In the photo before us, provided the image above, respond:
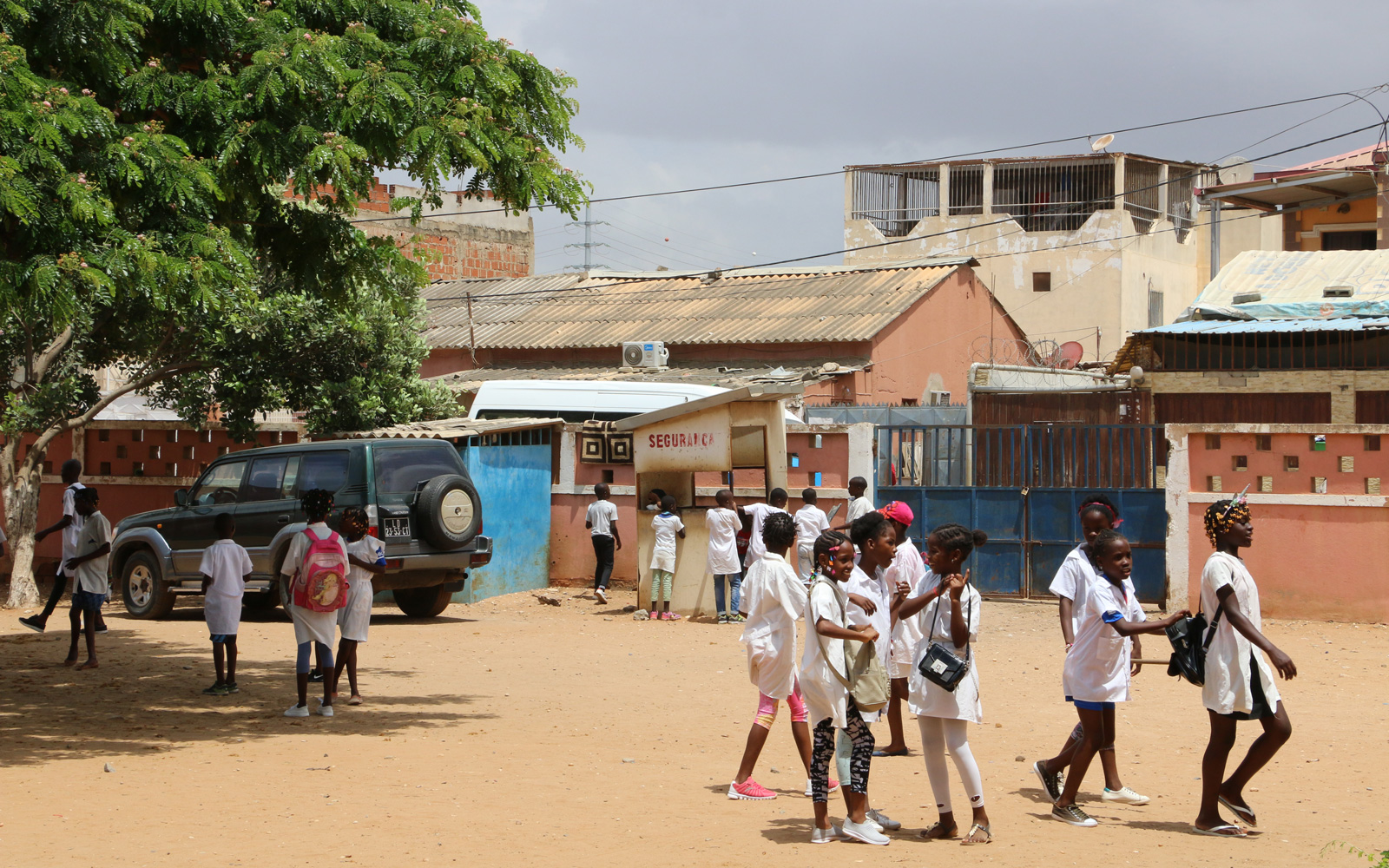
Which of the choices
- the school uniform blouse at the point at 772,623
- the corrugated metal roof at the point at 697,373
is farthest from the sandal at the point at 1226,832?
the corrugated metal roof at the point at 697,373

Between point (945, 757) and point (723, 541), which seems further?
point (723, 541)

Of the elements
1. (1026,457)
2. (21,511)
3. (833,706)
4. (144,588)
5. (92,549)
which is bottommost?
(144,588)

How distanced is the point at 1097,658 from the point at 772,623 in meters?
1.61

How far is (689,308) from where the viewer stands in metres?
28.5

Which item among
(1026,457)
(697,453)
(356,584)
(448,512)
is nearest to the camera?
(356,584)

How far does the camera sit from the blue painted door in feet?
56.1

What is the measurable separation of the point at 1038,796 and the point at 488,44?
622 centimetres

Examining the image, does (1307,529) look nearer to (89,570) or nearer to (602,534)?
(602,534)

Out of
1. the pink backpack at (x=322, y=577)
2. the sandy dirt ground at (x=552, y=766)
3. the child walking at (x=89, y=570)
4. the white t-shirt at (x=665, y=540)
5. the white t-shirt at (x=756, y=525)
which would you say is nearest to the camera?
the sandy dirt ground at (x=552, y=766)

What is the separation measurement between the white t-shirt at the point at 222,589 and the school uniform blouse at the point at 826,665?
5.51 metres

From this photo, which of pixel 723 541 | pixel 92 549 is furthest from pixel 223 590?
pixel 723 541

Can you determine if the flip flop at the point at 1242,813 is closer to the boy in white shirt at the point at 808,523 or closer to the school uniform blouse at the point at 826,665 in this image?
the school uniform blouse at the point at 826,665

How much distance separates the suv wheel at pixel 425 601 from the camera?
15.6 m

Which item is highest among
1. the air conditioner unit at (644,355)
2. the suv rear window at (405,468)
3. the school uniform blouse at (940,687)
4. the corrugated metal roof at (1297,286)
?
the corrugated metal roof at (1297,286)
